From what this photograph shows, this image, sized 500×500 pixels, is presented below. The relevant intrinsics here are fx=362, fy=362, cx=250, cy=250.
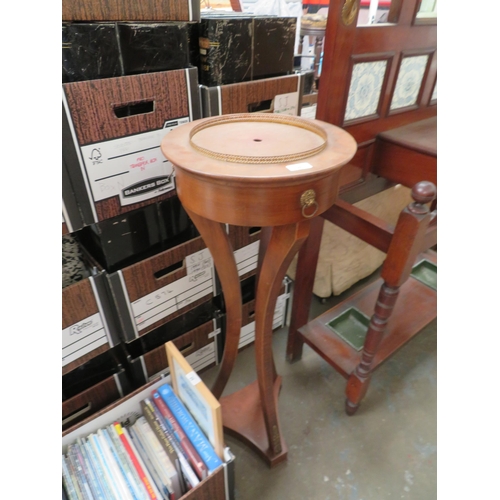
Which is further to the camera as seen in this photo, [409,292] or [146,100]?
[409,292]

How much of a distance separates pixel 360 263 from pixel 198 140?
127cm

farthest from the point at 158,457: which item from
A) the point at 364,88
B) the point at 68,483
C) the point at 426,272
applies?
the point at 426,272

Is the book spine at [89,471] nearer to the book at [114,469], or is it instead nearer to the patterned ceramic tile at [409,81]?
the book at [114,469]

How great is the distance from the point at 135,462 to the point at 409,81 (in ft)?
4.48

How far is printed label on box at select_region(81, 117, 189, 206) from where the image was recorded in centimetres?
81

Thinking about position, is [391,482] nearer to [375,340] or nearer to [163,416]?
[375,340]

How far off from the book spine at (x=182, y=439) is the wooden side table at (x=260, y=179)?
31 cm

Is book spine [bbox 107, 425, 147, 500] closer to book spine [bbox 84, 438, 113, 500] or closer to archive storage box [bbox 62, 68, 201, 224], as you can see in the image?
book spine [bbox 84, 438, 113, 500]

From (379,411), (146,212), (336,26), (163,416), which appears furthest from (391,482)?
(336,26)

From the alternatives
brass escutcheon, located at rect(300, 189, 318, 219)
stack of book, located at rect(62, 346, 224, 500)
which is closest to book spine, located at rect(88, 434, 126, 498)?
stack of book, located at rect(62, 346, 224, 500)

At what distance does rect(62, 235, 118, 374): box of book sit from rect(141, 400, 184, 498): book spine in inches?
8.5

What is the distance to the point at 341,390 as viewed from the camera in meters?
1.40

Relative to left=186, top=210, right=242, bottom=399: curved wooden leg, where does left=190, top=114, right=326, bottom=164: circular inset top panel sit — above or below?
above

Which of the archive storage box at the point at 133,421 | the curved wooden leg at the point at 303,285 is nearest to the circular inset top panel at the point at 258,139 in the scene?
the curved wooden leg at the point at 303,285
